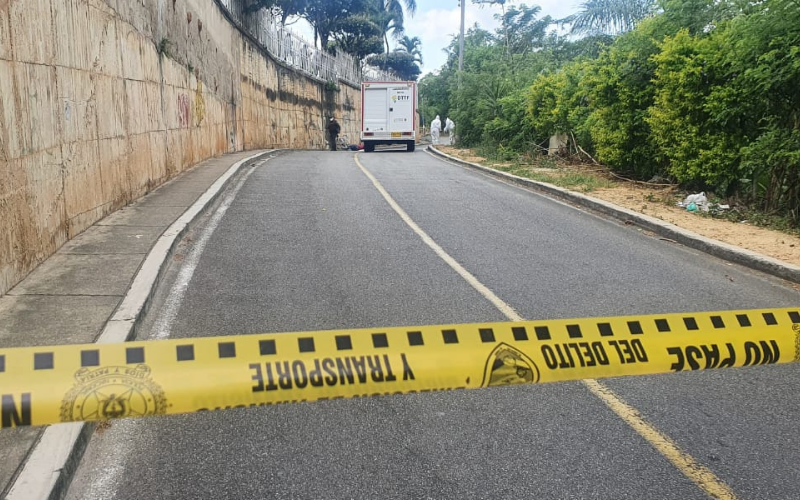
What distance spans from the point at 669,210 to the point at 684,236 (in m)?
2.49

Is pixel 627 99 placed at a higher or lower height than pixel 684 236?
higher

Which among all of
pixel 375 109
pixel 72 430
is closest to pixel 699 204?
pixel 72 430

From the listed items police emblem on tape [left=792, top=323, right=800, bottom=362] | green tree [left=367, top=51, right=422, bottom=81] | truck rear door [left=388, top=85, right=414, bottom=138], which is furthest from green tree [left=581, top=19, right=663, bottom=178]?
green tree [left=367, top=51, right=422, bottom=81]

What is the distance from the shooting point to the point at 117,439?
361 cm

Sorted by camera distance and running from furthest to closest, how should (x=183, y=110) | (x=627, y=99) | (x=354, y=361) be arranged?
(x=183, y=110)
(x=627, y=99)
(x=354, y=361)

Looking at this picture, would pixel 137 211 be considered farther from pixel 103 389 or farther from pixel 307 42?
pixel 307 42

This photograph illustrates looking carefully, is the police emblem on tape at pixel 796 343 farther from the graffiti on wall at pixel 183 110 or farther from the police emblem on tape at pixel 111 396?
the graffiti on wall at pixel 183 110

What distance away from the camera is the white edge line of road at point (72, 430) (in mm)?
2922

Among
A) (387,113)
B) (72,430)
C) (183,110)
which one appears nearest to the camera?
(72,430)

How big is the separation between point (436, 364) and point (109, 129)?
8292mm

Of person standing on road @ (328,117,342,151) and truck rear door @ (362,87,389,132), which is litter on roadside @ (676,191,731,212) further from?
person standing on road @ (328,117,342,151)

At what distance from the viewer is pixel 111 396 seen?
2146 millimetres

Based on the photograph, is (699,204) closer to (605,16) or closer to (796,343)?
(796,343)

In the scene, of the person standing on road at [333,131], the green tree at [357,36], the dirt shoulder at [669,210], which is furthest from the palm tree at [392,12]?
the dirt shoulder at [669,210]
